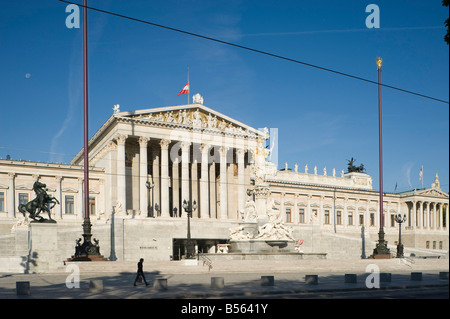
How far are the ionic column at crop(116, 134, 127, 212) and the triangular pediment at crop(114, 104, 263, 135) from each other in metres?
2.84

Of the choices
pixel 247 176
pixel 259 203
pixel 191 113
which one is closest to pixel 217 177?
pixel 247 176

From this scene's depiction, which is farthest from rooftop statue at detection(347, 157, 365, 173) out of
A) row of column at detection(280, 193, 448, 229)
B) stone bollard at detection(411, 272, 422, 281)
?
stone bollard at detection(411, 272, 422, 281)

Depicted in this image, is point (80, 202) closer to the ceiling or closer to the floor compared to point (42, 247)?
closer to the ceiling

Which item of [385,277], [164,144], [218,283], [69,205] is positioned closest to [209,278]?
[218,283]

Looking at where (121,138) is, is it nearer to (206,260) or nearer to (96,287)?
(206,260)

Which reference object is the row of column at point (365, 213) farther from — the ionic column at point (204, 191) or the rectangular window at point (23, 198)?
the rectangular window at point (23, 198)

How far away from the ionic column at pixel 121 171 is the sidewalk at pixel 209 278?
26245mm

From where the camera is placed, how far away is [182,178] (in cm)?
6494

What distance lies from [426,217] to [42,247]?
7992 centimetres

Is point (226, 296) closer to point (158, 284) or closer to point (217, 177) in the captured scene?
point (158, 284)

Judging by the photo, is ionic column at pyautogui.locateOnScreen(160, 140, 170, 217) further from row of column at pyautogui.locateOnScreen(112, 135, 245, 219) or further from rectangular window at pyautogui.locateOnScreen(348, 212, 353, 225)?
rectangular window at pyautogui.locateOnScreen(348, 212, 353, 225)

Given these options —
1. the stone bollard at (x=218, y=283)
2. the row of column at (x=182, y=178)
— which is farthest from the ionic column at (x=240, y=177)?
the stone bollard at (x=218, y=283)

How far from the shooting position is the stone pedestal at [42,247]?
30203 millimetres

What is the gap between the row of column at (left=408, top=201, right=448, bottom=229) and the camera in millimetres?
94562
